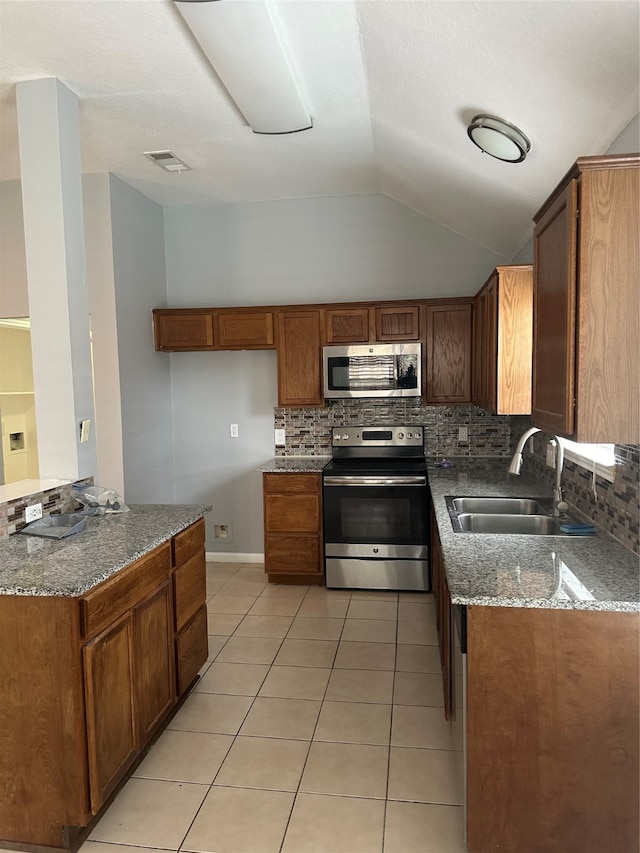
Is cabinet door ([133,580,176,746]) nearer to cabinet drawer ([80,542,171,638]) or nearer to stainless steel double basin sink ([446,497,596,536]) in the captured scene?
cabinet drawer ([80,542,171,638])

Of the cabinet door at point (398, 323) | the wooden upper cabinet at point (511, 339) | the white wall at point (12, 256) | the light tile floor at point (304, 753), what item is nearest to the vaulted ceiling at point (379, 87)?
the white wall at point (12, 256)

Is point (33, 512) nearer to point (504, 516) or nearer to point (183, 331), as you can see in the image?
point (504, 516)

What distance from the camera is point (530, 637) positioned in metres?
1.71

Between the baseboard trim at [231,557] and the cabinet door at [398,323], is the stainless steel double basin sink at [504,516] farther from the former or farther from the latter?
the baseboard trim at [231,557]

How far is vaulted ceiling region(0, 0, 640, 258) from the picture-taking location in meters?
1.92

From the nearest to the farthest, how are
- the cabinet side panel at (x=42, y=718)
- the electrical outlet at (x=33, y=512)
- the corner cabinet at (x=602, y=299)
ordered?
the corner cabinet at (x=602, y=299)
the cabinet side panel at (x=42, y=718)
the electrical outlet at (x=33, y=512)

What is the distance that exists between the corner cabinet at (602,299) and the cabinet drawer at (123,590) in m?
1.57

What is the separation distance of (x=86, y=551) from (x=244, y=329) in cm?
253

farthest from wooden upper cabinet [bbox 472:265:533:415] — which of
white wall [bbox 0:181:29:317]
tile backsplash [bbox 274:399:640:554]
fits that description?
white wall [bbox 0:181:29:317]

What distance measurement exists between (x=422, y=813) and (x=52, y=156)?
3.09 metres

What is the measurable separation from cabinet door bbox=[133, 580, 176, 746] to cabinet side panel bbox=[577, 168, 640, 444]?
66.9 inches

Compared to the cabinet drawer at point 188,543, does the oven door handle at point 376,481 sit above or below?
above

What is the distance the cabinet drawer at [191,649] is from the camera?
8.74ft

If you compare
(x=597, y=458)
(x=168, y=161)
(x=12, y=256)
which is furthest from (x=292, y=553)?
(x=12, y=256)
